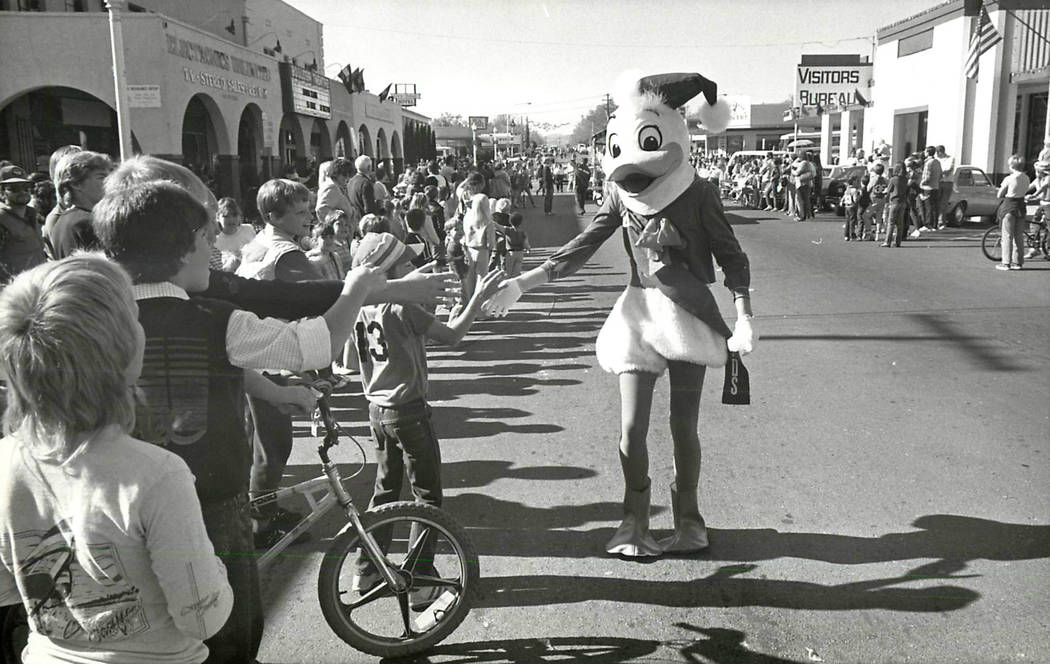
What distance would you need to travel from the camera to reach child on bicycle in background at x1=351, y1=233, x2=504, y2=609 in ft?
11.6

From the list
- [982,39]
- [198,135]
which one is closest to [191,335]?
[982,39]

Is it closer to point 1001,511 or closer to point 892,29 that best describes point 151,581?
point 1001,511

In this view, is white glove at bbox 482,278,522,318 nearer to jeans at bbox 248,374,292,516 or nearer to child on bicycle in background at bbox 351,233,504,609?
child on bicycle in background at bbox 351,233,504,609

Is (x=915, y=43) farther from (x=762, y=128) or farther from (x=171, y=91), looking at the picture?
(x=762, y=128)

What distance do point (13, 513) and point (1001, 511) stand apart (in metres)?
4.31

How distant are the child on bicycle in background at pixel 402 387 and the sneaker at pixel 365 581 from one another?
0.24 m

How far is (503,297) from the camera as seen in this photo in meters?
3.79

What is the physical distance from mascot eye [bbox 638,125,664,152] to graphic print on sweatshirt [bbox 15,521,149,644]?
9.29 feet

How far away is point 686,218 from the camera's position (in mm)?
3869

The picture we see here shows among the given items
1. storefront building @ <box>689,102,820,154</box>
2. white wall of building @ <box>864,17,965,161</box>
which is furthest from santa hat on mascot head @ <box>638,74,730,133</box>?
storefront building @ <box>689,102,820,154</box>

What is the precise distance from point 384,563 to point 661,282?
1713 millimetres

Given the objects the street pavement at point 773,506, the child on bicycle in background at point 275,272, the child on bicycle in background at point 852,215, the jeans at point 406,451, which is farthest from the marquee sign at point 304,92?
the jeans at point 406,451

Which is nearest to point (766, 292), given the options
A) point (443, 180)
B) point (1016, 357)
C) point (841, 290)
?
point (841, 290)

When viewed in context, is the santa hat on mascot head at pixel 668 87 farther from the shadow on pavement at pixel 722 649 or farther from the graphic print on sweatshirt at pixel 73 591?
the graphic print on sweatshirt at pixel 73 591
